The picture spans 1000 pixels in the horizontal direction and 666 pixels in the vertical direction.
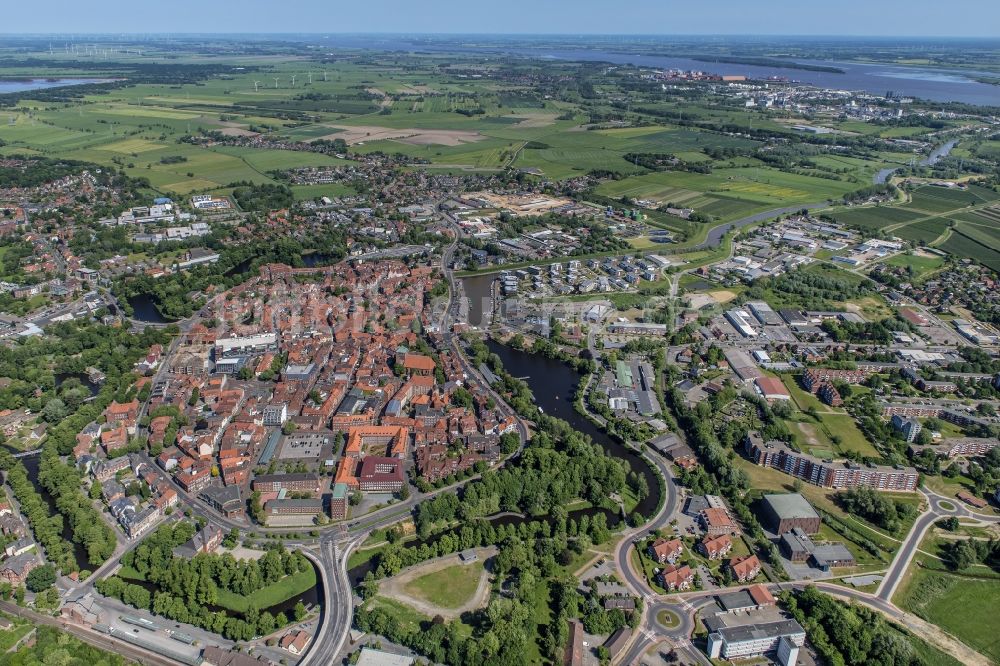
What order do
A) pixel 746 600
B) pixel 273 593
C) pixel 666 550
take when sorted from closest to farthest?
pixel 746 600 → pixel 273 593 → pixel 666 550

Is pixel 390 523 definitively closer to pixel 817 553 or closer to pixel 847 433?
pixel 817 553

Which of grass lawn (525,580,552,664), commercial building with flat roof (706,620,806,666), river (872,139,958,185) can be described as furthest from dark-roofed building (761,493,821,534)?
river (872,139,958,185)

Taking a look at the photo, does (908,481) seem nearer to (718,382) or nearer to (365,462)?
(718,382)

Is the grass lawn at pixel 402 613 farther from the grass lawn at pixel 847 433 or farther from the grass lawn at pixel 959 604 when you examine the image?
the grass lawn at pixel 847 433

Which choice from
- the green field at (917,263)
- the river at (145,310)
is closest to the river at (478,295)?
the river at (145,310)

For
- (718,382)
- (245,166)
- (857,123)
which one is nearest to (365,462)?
(718,382)

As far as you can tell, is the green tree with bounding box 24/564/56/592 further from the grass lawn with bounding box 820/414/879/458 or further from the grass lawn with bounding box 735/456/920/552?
the grass lawn with bounding box 820/414/879/458

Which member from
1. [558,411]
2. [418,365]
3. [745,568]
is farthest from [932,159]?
[745,568]
